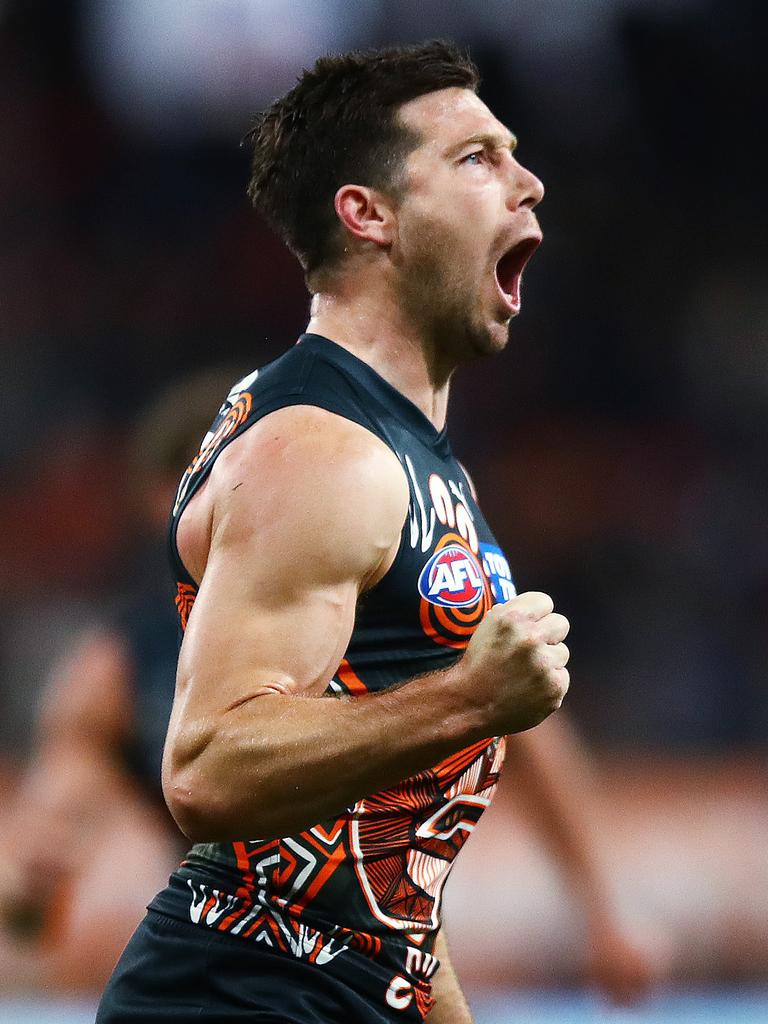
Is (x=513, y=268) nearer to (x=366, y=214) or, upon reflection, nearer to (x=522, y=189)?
(x=522, y=189)

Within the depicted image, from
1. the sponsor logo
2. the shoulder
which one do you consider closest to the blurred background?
the sponsor logo

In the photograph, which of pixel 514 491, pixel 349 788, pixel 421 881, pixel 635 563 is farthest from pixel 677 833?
pixel 349 788

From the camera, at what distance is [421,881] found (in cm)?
199

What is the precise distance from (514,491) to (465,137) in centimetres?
499

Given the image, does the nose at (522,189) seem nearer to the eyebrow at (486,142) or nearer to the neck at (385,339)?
the eyebrow at (486,142)

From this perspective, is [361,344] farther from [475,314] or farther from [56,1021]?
[56,1021]

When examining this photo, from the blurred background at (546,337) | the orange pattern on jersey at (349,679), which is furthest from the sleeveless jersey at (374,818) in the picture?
the blurred background at (546,337)

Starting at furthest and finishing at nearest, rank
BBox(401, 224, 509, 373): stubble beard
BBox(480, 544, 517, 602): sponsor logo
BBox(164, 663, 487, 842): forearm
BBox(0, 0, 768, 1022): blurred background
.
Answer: BBox(0, 0, 768, 1022): blurred background, BBox(401, 224, 509, 373): stubble beard, BBox(480, 544, 517, 602): sponsor logo, BBox(164, 663, 487, 842): forearm

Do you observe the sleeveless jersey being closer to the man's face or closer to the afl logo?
the afl logo

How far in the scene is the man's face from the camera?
2244mm

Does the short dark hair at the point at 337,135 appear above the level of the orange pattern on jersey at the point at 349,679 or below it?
above

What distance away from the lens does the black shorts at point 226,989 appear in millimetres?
1829

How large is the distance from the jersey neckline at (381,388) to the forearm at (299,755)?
22.2 inches

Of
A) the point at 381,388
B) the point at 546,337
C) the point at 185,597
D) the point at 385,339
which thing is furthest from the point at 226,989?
the point at 546,337
